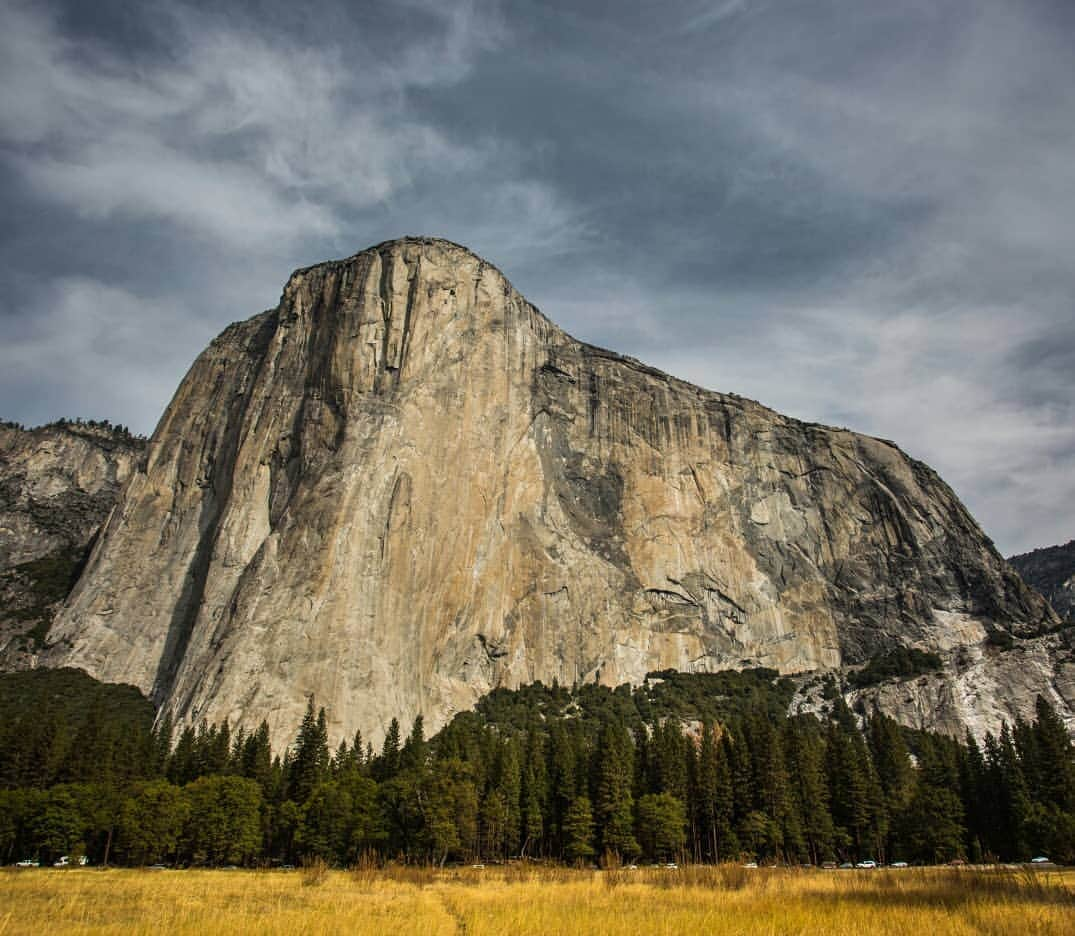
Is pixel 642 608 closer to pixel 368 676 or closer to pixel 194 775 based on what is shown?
pixel 368 676

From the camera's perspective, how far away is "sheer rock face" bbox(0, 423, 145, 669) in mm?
115688

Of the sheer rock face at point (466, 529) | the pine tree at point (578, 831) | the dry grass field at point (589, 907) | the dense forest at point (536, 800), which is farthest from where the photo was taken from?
the sheer rock face at point (466, 529)

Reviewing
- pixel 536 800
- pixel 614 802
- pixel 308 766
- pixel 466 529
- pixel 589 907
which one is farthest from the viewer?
pixel 466 529

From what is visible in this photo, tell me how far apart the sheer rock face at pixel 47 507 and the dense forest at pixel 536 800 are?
5278 centimetres

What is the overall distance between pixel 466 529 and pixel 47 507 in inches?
3503

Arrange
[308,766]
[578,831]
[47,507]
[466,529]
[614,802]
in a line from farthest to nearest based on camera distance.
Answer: [47,507], [466,529], [308,766], [614,802], [578,831]

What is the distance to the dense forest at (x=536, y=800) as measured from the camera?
Answer: 4819cm

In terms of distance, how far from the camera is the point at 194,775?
205 feet

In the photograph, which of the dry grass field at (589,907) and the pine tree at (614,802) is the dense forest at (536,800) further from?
the dry grass field at (589,907)

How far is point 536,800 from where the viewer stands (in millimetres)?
57969

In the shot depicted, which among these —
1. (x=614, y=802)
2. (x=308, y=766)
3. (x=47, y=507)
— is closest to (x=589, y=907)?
(x=614, y=802)

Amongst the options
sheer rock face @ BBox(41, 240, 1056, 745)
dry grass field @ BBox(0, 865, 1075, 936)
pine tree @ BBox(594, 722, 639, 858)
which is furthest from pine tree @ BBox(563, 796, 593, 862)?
sheer rock face @ BBox(41, 240, 1056, 745)

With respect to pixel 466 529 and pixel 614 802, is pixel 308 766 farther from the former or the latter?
pixel 466 529

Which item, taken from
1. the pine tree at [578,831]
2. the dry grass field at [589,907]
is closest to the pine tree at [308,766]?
the pine tree at [578,831]
